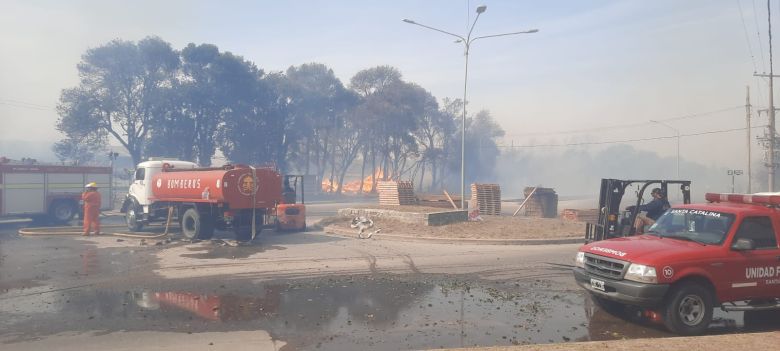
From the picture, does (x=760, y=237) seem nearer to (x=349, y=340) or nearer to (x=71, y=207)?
(x=349, y=340)

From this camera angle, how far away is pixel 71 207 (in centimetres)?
2259

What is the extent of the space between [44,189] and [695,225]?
76.5 feet

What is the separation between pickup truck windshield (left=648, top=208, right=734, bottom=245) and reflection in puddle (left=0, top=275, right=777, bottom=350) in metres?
1.25

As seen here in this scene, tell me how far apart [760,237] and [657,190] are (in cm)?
446

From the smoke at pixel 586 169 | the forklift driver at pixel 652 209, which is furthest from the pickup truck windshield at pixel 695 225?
the smoke at pixel 586 169

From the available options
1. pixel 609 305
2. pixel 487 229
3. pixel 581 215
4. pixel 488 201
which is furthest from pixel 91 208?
pixel 581 215

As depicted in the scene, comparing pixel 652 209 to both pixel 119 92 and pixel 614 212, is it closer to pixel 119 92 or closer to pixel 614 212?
pixel 614 212

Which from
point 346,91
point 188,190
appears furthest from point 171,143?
point 188,190

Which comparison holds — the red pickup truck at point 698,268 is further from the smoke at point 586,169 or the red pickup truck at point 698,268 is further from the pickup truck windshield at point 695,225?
the smoke at point 586,169

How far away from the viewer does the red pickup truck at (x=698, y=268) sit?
6602 millimetres

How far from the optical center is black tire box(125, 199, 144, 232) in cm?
1922

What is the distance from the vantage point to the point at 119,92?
41.1 m

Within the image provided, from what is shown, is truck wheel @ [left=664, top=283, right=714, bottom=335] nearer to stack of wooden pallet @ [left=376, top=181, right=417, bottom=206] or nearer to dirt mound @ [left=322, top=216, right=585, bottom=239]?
dirt mound @ [left=322, top=216, right=585, bottom=239]

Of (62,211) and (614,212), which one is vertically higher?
(614,212)
